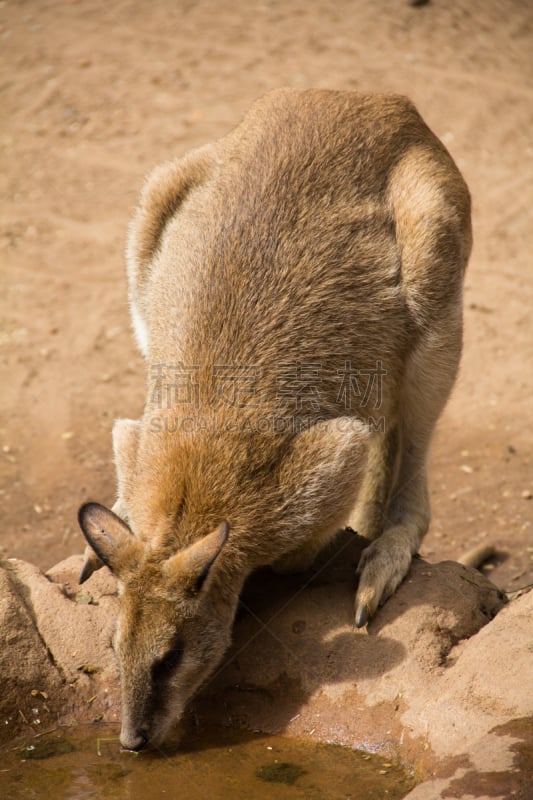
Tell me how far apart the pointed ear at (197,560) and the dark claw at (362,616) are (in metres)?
0.95

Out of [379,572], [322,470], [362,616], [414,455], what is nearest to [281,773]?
[362,616]

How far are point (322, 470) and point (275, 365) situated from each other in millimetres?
589

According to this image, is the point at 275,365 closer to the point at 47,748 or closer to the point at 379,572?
the point at 379,572

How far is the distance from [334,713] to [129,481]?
162 centimetres

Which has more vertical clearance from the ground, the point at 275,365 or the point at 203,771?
the point at 275,365

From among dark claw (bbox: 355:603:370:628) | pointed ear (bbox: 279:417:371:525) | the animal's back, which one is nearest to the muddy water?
dark claw (bbox: 355:603:370:628)

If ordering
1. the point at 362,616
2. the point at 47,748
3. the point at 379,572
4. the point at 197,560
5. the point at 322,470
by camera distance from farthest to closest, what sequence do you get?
the point at 379,572
the point at 322,470
the point at 362,616
the point at 47,748
the point at 197,560

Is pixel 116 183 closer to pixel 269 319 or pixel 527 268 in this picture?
pixel 527 268

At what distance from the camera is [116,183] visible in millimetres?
12359

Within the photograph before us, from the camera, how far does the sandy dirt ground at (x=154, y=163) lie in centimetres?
836

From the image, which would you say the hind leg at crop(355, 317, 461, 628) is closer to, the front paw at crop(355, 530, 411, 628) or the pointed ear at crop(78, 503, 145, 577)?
the front paw at crop(355, 530, 411, 628)

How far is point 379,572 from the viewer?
5.46m

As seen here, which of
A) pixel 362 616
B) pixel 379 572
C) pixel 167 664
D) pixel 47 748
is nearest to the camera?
pixel 167 664

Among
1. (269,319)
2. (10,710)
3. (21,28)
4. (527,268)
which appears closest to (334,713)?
(10,710)
